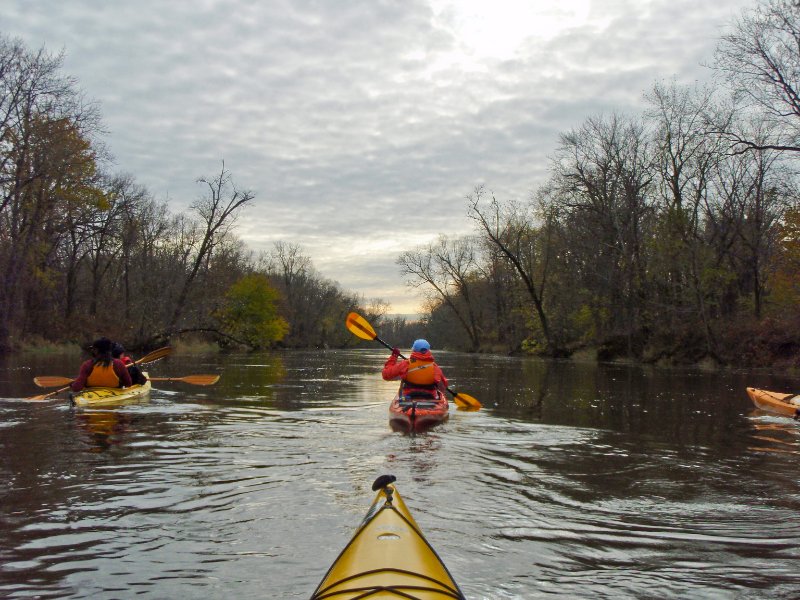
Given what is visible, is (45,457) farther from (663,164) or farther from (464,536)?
(663,164)

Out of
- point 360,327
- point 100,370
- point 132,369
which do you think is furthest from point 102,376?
point 360,327

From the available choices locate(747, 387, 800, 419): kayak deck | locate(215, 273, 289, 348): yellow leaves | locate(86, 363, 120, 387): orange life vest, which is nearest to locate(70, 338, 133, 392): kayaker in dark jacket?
locate(86, 363, 120, 387): orange life vest

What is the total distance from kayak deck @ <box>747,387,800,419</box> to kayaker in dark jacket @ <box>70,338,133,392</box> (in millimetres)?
12119

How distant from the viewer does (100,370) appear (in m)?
11.7

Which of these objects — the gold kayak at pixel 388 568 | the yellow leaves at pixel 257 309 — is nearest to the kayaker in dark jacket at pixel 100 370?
the gold kayak at pixel 388 568

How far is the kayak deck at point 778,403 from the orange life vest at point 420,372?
6.41m

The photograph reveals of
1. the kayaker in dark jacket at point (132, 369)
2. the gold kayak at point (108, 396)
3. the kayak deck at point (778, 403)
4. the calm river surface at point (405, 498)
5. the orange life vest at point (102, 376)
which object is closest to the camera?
the calm river surface at point (405, 498)

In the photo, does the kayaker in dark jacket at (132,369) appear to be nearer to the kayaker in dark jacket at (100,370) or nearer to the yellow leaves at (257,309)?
the kayaker in dark jacket at (100,370)

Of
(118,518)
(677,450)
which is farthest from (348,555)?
(677,450)

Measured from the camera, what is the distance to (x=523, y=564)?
13.8ft

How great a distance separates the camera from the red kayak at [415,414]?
381 inches

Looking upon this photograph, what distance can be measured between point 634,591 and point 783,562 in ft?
3.95

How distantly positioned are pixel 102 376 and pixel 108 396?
0.44 metres

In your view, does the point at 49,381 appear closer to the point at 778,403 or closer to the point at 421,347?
the point at 421,347
